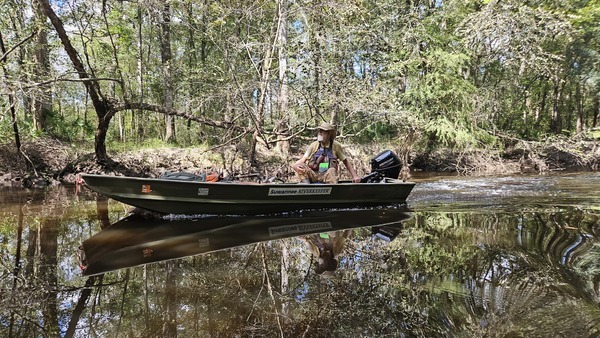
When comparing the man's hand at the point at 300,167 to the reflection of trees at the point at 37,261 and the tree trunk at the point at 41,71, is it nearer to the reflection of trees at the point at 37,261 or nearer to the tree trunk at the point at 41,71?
the reflection of trees at the point at 37,261

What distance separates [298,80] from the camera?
1074cm

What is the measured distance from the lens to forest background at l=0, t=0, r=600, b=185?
409 inches

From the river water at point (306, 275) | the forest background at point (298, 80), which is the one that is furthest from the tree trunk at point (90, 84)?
the river water at point (306, 275)

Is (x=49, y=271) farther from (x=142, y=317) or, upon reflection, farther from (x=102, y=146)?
(x=102, y=146)

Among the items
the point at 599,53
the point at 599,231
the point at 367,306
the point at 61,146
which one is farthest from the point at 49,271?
the point at 599,53

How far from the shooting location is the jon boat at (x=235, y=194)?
6.21 meters

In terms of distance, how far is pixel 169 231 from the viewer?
5855 millimetres

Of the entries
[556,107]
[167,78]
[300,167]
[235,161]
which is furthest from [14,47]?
[556,107]

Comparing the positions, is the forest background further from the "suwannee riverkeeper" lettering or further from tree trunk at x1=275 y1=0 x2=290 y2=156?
the "suwannee riverkeeper" lettering

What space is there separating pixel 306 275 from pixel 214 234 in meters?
2.29

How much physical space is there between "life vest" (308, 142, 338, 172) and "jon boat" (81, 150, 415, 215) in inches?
26.6

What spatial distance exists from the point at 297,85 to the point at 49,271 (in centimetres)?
812

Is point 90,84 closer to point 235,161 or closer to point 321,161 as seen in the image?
point 235,161

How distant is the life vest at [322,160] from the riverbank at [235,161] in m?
1.82
